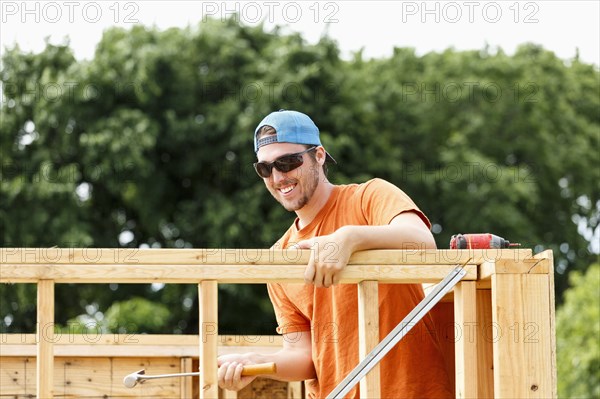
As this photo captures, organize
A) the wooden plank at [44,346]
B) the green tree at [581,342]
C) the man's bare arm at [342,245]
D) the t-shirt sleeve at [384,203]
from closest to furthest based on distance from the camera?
the wooden plank at [44,346] < the man's bare arm at [342,245] < the t-shirt sleeve at [384,203] < the green tree at [581,342]

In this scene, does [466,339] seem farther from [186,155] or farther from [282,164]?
[186,155]

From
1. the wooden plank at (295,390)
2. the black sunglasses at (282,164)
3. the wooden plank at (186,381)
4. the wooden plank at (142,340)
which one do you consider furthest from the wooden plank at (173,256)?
the wooden plank at (295,390)

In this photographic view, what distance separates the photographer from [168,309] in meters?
18.8

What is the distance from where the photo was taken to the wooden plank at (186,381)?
6535 millimetres

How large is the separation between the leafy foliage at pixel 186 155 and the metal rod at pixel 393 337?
1401 cm

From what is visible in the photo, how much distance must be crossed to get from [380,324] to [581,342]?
10869 millimetres

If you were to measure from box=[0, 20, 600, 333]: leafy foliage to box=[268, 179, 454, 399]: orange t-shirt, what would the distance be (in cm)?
1305

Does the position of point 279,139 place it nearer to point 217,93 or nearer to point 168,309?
point 168,309

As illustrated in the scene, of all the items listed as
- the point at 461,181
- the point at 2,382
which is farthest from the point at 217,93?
the point at 2,382

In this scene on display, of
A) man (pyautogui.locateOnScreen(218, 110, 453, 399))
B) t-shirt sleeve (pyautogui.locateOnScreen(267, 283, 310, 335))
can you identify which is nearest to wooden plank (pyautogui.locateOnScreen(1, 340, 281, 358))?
t-shirt sleeve (pyautogui.locateOnScreen(267, 283, 310, 335))

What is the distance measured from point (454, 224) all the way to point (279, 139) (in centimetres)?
1654

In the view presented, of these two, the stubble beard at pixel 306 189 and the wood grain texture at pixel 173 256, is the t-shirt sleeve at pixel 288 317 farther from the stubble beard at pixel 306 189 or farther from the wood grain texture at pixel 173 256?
the wood grain texture at pixel 173 256

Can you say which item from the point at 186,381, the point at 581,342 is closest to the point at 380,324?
the point at 186,381

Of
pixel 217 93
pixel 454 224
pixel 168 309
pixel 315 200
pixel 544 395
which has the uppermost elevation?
pixel 217 93
